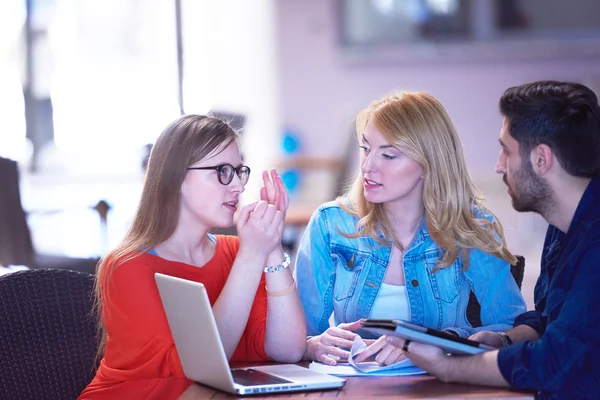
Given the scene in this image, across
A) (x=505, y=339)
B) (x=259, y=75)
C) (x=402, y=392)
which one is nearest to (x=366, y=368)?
(x=402, y=392)

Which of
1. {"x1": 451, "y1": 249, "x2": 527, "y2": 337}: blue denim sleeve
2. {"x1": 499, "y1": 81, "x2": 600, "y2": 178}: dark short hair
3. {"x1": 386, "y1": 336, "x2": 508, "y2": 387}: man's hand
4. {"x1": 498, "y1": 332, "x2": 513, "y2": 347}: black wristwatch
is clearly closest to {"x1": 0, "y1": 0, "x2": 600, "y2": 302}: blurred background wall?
{"x1": 451, "y1": 249, "x2": 527, "y2": 337}: blue denim sleeve

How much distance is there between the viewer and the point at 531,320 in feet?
6.25

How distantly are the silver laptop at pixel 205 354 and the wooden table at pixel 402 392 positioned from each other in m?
0.02

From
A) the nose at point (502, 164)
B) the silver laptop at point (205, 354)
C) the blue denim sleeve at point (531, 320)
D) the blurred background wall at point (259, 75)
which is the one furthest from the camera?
the blurred background wall at point (259, 75)

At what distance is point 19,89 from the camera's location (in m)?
6.38

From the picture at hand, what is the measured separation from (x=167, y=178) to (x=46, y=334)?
50cm

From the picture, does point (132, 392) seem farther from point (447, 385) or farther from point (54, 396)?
point (447, 385)

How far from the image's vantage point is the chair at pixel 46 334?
1.96 meters

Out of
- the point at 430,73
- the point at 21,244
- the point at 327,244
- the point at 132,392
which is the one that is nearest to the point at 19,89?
the point at 21,244

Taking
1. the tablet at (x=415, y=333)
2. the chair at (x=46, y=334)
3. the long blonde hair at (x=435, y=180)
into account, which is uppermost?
the long blonde hair at (x=435, y=180)

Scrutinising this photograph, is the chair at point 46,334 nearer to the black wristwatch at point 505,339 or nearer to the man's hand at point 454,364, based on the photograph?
the man's hand at point 454,364

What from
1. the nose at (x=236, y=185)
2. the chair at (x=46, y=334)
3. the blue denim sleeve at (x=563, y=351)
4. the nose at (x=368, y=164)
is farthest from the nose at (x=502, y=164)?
the chair at (x=46, y=334)

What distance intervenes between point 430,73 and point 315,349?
5.95 metres

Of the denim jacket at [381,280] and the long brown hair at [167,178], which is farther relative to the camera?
the denim jacket at [381,280]
